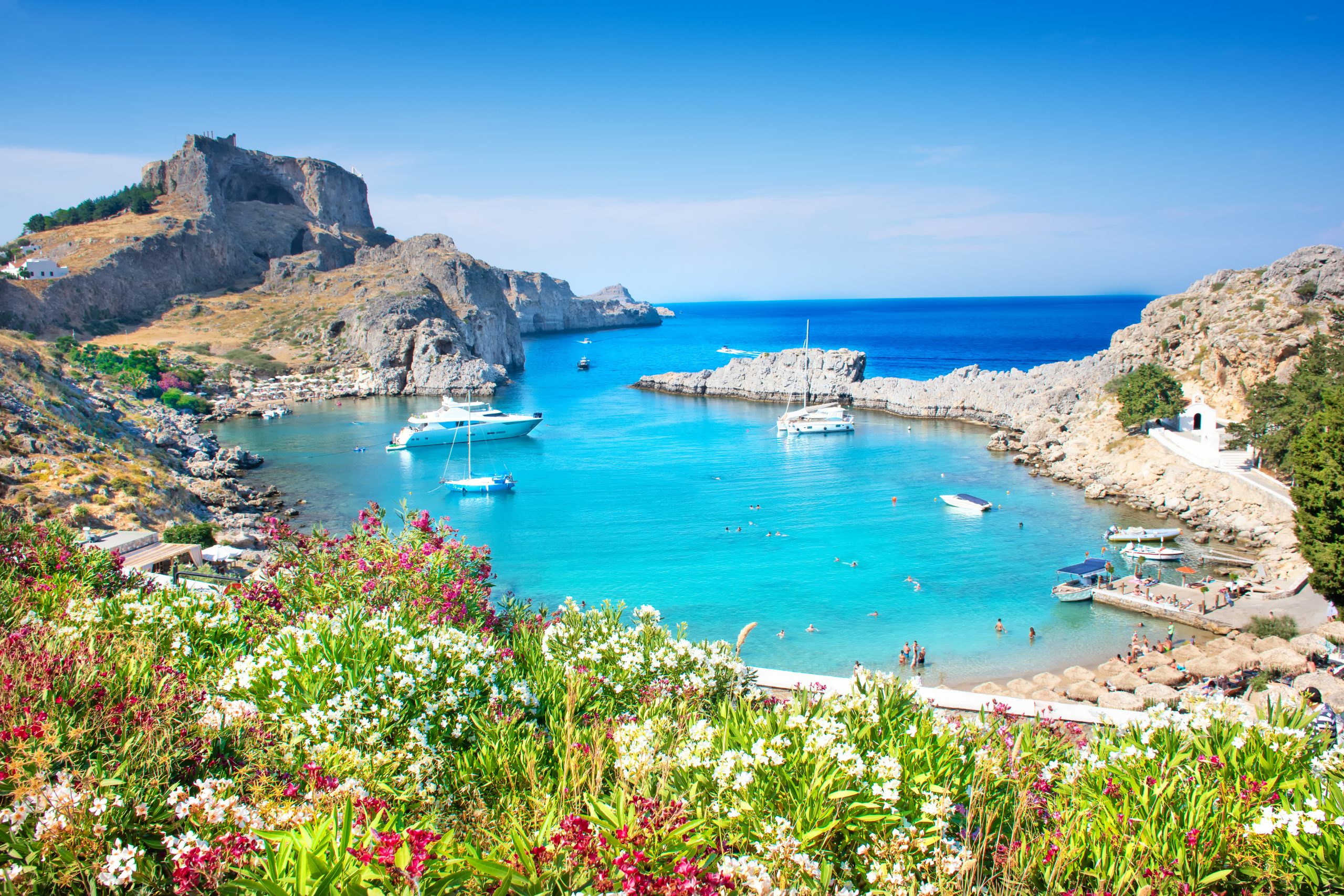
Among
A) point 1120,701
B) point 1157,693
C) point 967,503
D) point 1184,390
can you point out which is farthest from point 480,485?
point 1184,390

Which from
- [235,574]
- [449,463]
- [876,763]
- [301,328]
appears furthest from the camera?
[301,328]

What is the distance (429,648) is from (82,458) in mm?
25869

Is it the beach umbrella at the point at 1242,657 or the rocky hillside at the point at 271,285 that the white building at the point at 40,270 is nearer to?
the rocky hillside at the point at 271,285

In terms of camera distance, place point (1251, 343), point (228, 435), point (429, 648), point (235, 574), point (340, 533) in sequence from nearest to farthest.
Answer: point (429, 648) < point (235, 574) < point (340, 533) < point (1251, 343) < point (228, 435)

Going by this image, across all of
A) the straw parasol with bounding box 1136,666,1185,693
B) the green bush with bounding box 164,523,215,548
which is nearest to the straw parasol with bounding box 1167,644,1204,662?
the straw parasol with bounding box 1136,666,1185,693

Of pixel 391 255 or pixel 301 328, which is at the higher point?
pixel 391 255

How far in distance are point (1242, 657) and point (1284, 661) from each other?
88cm

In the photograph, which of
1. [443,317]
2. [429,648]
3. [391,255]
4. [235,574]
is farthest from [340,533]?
[391,255]

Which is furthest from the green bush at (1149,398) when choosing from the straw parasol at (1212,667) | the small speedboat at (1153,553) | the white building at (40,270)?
the white building at (40,270)

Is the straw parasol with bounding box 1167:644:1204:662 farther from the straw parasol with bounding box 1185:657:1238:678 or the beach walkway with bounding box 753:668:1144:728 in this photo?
the beach walkway with bounding box 753:668:1144:728

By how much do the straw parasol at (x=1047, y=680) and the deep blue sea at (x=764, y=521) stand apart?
166 cm

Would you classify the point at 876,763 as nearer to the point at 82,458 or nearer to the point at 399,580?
the point at 399,580

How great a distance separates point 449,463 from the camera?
4616cm

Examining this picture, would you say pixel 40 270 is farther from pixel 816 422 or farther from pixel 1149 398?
pixel 1149 398
